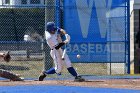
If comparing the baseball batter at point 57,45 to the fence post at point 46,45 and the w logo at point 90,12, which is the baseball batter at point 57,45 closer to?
the fence post at point 46,45

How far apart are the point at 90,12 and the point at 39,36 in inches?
117

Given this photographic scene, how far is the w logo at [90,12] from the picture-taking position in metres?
19.0

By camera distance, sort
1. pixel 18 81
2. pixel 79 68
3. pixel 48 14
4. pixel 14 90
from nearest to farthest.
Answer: pixel 14 90
pixel 18 81
pixel 48 14
pixel 79 68

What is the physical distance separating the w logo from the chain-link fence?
54 millimetres

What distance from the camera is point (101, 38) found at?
1900 cm

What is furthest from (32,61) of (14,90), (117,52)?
(14,90)

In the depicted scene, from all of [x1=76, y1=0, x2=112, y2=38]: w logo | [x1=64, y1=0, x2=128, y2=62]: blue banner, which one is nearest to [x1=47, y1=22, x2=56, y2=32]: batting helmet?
[x1=64, y1=0, x2=128, y2=62]: blue banner

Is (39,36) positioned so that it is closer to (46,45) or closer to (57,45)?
(46,45)

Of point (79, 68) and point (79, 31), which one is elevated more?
point (79, 31)

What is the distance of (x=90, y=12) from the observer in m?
19.0

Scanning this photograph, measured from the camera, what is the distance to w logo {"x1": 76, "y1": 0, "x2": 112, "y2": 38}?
19000 mm

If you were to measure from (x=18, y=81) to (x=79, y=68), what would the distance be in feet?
18.6

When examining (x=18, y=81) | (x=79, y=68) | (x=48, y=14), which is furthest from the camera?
(x=79, y=68)

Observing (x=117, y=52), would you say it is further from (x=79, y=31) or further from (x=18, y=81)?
(x=18, y=81)
